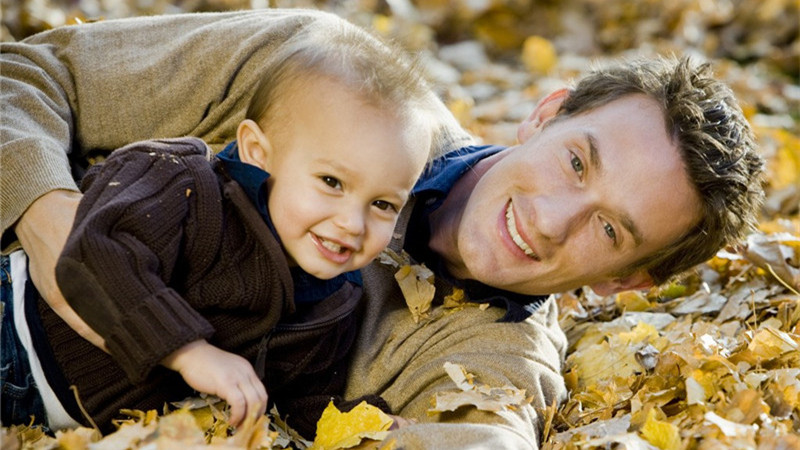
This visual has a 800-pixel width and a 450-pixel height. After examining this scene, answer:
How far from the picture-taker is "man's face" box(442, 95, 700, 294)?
112 inches

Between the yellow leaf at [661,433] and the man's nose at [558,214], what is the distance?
694 mm

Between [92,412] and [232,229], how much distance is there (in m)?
0.65

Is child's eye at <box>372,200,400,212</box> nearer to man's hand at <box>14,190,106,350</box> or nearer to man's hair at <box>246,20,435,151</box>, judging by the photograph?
man's hair at <box>246,20,435,151</box>

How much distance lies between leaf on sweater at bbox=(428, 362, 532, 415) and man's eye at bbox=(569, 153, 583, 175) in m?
0.74

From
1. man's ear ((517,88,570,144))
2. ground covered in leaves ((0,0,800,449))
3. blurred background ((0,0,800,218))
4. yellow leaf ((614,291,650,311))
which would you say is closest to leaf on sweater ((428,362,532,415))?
ground covered in leaves ((0,0,800,449))

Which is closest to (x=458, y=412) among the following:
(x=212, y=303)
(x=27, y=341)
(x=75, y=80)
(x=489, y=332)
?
(x=489, y=332)

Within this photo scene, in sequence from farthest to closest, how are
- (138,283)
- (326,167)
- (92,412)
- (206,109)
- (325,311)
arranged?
(206,109), (325,311), (92,412), (326,167), (138,283)

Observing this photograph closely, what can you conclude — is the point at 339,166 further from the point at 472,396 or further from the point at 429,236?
the point at 429,236

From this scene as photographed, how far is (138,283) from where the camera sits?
6.77ft

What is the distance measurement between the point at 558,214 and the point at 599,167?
0.71 ft

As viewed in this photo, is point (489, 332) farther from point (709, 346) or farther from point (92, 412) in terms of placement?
point (92, 412)

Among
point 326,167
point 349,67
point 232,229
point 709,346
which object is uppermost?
point 349,67

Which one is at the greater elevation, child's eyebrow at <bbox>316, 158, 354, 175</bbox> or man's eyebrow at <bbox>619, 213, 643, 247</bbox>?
child's eyebrow at <bbox>316, 158, 354, 175</bbox>

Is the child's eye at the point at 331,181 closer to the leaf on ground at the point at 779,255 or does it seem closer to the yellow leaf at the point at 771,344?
the yellow leaf at the point at 771,344
